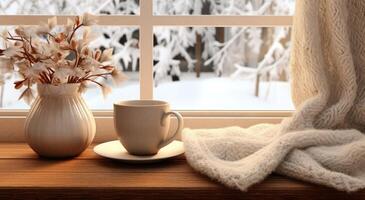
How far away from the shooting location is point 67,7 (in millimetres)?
1410

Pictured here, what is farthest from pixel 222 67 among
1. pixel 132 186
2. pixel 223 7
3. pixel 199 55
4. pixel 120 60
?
pixel 132 186

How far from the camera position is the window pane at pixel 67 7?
1.40 m

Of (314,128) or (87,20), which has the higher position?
(87,20)

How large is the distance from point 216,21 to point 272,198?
60cm

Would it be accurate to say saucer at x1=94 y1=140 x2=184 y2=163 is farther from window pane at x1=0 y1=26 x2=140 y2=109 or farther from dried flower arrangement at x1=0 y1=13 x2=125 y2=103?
window pane at x1=0 y1=26 x2=140 y2=109

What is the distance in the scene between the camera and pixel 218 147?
105 cm

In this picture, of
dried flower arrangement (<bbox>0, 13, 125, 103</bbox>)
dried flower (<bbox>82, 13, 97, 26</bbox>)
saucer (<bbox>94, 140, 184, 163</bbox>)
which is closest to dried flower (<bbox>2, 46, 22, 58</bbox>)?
dried flower arrangement (<bbox>0, 13, 125, 103</bbox>)

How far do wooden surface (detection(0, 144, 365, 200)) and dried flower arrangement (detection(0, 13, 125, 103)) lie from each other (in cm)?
21

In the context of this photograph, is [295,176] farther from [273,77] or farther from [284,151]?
[273,77]

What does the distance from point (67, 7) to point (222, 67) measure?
49 centimetres

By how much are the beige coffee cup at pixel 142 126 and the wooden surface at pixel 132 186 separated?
2.9 inches

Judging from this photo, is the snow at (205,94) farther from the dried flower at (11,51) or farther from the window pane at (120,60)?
the dried flower at (11,51)

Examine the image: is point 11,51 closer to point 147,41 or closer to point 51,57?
point 51,57

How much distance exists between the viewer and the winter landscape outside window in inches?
56.2
